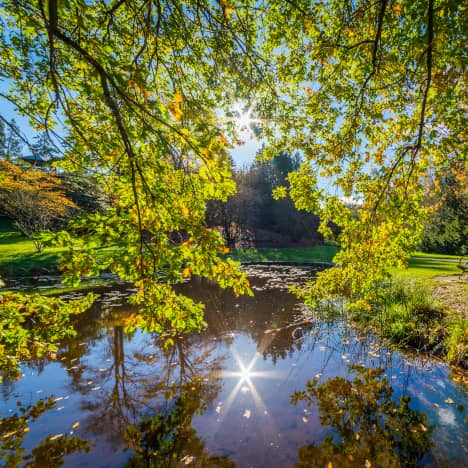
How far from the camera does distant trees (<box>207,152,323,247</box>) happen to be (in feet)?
99.1

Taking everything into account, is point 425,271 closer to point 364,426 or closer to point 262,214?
point 364,426

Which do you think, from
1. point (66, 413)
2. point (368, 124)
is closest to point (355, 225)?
point (368, 124)

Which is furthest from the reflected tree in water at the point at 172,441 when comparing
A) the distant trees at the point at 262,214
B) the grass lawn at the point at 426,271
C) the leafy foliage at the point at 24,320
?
the distant trees at the point at 262,214

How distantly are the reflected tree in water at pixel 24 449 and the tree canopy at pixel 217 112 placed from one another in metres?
2.33

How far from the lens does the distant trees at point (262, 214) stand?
3022 cm

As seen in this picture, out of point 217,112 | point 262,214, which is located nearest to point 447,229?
point 262,214

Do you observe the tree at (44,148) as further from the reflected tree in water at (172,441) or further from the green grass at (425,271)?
the green grass at (425,271)

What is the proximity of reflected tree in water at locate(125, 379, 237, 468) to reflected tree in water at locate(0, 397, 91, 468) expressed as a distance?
0.70 m

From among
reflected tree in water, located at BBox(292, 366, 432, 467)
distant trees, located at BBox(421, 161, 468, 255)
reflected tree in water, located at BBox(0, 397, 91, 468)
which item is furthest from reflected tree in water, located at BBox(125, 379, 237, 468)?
Result: distant trees, located at BBox(421, 161, 468, 255)

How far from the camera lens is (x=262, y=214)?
42.4 m

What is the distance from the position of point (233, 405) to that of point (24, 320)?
10.9ft

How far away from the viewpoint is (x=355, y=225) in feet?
16.1

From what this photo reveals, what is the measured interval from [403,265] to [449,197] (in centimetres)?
2522

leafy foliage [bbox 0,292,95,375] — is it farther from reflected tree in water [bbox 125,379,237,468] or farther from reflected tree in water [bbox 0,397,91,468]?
reflected tree in water [bbox 125,379,237,468]
